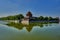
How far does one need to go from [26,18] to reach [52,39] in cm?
587

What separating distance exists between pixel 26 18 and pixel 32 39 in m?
5.80

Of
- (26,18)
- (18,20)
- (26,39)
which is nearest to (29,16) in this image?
(26,18)

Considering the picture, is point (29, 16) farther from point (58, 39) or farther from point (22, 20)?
point (58, 39)

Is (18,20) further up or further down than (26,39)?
further up

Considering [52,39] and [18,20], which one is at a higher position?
[18,20]

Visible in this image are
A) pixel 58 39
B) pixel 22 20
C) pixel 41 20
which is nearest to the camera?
pixel 58 39

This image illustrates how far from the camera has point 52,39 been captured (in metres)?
3.28

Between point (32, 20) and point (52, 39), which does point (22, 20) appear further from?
point (52, 39)

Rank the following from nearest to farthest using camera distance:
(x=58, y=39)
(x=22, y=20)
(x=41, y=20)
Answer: (x=58, y=39), (x=22, y=20), (x=41, y=20)

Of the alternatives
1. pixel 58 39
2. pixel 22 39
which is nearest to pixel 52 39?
pixel 58 39

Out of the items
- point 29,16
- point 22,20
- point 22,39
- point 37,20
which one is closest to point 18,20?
point 22,20

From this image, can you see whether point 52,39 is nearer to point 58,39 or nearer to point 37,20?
point 58,39

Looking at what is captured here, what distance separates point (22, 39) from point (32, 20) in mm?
5701

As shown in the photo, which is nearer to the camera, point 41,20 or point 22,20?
point 22,20
